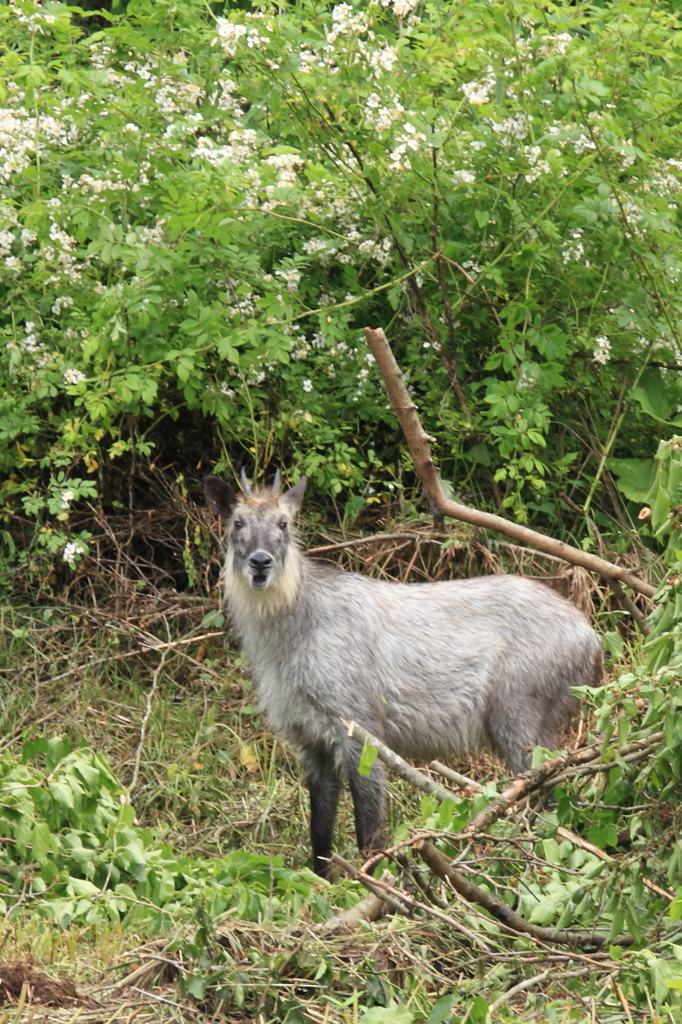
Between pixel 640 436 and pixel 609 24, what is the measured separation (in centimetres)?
239

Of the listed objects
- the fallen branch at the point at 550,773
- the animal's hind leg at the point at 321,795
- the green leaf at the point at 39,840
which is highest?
the fallen branch at the point at 550,773

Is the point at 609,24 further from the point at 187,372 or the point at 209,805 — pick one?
the point at 209,805

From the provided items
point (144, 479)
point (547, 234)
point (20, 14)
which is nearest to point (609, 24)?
point (547, 234)

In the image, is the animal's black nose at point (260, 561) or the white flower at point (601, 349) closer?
the animal's black nose at point (260, 561)

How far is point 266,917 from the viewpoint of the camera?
383 cm

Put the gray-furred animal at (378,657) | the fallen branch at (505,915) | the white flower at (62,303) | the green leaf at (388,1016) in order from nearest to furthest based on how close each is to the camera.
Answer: the green leaf at (388,1016) → the fallen branch at (505,915) → the gray-furred animal at (378,657) → the white flower at (62,303)

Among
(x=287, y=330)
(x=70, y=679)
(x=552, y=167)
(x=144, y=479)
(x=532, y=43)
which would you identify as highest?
(x=532, y=43)

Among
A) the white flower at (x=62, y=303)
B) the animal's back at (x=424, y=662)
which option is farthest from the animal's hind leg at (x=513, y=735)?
the white flower at (x=62, y=303)

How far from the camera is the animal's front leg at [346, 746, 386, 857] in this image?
520 cm

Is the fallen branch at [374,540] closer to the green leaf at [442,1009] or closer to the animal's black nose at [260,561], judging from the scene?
the animal's black nose at [260,561]

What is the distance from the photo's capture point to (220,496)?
5453 mm

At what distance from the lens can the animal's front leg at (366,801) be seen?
17.1ft

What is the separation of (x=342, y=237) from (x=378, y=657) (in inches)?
85.7

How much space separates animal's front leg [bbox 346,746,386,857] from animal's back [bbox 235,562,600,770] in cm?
19
